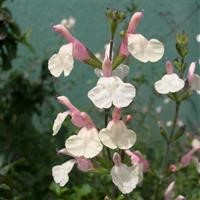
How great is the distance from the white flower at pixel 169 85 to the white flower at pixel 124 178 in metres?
0.18

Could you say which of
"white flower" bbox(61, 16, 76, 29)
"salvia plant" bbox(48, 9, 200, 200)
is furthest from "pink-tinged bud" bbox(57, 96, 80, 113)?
"white flower" bbox(61, 16, 76, 29)

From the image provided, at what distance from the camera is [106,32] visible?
4.34 m

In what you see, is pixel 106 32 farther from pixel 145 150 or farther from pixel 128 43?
pixel 128 43

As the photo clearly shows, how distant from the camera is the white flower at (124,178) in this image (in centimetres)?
148

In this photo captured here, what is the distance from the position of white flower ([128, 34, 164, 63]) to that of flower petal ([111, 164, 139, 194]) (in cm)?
23

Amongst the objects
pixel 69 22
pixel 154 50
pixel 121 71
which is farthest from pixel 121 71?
pixel 69 22

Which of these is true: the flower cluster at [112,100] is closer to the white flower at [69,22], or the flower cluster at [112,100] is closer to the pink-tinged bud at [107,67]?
the pink-tinged bud at [107,67]

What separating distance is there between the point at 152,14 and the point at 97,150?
9.76 ft

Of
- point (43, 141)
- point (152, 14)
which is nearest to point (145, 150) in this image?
point (43, 141)

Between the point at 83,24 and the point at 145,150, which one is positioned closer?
the point at 145,150

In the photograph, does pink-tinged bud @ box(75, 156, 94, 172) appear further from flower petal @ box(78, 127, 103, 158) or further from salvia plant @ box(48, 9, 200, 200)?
flower petal @ box(78, 127, 103, 158)

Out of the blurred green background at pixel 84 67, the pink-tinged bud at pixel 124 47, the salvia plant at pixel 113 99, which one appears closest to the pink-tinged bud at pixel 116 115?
the salvia plant at pixel 113 99

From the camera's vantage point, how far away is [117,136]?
1485 mm

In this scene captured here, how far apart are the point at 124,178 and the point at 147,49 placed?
0.26 meters
